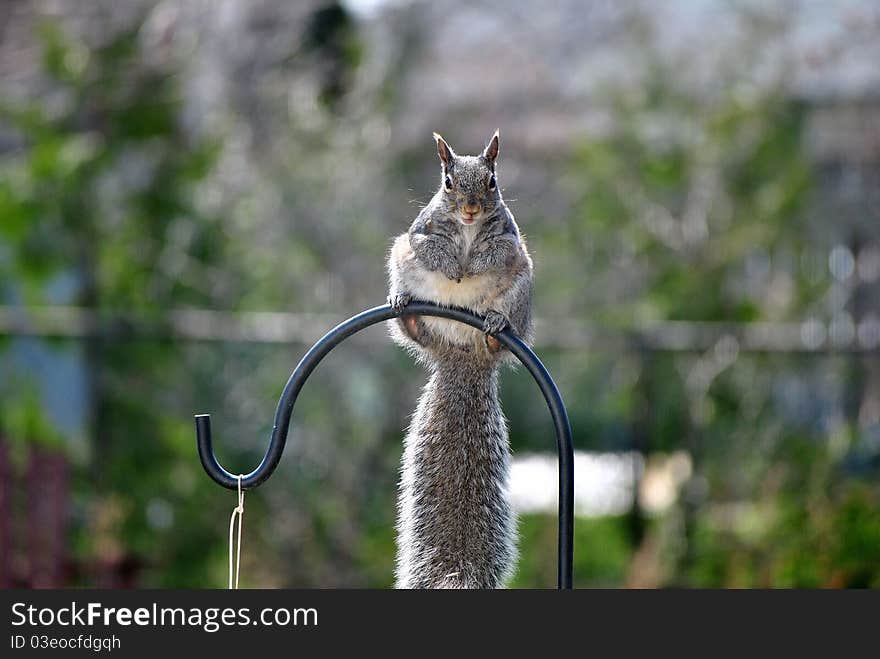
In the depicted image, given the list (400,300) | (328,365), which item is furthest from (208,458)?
(328,365)

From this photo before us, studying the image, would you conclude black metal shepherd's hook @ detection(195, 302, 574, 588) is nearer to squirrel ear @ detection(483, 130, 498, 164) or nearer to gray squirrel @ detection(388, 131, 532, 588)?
gray squirrel @ detection(388, 131, 532, 588)

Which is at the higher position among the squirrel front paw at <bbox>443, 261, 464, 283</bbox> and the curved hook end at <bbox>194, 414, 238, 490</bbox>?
the squirrel front paw at <bbox>443, 261, 464, 283</bbox>

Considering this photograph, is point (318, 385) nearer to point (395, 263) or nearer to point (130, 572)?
point (130, 572)

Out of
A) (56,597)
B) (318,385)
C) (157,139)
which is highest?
(157,139)

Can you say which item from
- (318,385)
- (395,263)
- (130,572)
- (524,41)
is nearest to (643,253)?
(318,385)

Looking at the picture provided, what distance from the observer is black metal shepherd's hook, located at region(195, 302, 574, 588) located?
1.49 meters

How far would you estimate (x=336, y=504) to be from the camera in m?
4.52

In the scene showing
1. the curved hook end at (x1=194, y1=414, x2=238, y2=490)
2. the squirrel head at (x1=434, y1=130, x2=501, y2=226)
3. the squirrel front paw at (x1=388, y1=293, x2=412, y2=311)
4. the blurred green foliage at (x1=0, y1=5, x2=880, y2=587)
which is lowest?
the curved hook end at (x1=194, y1=414, x2=238, y2=490)

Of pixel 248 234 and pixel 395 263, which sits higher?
pixel 248 234

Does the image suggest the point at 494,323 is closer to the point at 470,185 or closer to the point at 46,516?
the point at 470,185

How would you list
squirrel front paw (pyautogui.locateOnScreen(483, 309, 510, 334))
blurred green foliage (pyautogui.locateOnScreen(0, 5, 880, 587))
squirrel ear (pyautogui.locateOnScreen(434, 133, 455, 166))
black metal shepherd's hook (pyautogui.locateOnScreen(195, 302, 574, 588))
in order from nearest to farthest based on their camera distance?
black metal shepherd's hook (pyautogui.locateOnScreen(195, 302, 574, 588)) → squirrel front paw (pyautogui.locateOnScreen(483, 309, 510, 334)) → squirrel ear (pyautogui.locateOnScreen(434, 133, 455, 166)) → blurred green foliage (pyautogui.locateOnScreen(0, 5, 880, 587))

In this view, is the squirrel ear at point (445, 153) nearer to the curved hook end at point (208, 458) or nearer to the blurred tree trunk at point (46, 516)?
the curved hook end at point (208, 458)

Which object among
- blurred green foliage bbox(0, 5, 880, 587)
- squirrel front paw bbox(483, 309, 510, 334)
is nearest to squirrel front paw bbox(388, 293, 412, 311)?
squirrel front paw bbox(483, 309, 510, 334)

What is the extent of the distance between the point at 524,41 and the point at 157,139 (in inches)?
93.8
